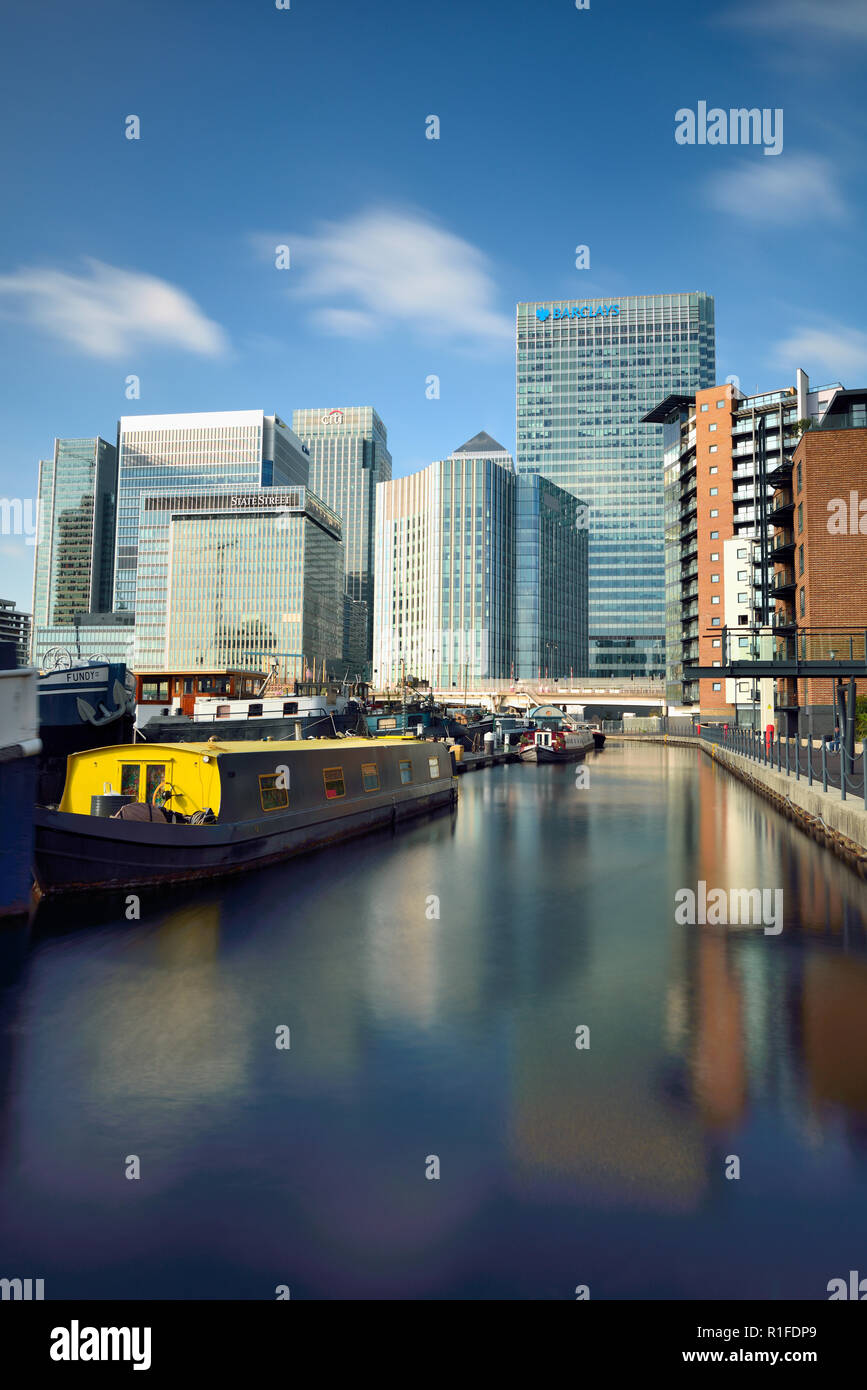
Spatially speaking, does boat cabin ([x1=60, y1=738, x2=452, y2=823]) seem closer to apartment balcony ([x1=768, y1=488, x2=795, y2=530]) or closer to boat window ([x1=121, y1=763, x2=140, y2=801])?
boat window ([x1=121, y1=763, x2=140, y2=801])

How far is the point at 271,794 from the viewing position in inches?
863

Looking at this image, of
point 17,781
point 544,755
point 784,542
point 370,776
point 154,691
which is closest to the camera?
point 17,781

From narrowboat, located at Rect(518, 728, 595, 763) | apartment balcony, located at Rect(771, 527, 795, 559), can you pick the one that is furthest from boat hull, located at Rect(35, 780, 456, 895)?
apartment balcony, located at Rect(771, 527, 795, 559)

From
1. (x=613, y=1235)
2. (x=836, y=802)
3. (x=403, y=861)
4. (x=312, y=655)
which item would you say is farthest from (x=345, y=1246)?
(x=312, y=655)

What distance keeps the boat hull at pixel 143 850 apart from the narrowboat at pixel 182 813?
0.02 meters

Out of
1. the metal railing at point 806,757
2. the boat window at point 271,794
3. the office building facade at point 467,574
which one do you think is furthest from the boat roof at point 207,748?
the office building facade at point 467,574

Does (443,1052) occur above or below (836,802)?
below

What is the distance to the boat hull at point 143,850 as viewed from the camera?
16.6 m

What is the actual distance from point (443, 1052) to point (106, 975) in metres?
5.74

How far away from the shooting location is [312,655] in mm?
183125

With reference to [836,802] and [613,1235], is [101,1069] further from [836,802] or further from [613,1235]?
[836,802]

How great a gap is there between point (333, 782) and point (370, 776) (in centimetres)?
318

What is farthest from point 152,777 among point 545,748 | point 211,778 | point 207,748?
point 545,748

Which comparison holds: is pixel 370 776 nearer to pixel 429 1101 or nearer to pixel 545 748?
pixel 429 1101
